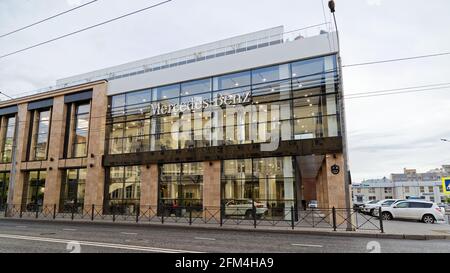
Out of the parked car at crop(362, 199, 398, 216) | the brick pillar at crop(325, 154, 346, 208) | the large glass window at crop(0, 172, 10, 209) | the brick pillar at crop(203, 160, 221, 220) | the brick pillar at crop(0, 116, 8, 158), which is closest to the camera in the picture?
the brick pillar at crop(325, 154, 346, 208)

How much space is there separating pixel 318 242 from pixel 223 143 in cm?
1144

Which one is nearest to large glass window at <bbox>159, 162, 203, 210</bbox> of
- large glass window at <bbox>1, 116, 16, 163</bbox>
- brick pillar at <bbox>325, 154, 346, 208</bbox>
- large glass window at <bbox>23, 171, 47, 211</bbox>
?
brick pillar at <bbox>325, 154, 346, 208</bbox>

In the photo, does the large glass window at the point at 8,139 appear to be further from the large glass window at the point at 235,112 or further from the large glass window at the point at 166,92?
the large glass window at the point at 166,92

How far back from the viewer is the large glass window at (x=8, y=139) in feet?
105

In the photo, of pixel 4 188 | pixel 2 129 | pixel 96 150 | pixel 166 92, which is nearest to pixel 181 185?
pixel 166 92

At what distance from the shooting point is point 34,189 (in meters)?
29.0

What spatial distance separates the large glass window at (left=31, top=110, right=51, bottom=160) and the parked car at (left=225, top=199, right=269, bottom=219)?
2034 cm

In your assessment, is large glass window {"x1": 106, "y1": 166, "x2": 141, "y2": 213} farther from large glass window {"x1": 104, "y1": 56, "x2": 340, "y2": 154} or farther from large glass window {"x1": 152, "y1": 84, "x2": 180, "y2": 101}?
large glass window {"x1": 152, "y1": 84, "x2": 180, "y2": 101}

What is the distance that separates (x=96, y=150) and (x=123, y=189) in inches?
178

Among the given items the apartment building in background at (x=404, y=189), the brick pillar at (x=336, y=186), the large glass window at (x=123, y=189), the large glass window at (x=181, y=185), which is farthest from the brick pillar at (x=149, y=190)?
the apartment building in background at (x=404, y=189)

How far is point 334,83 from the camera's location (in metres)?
19.0

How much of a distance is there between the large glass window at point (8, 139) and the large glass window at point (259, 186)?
25.8 metres

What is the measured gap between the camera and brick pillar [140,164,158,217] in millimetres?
22641
